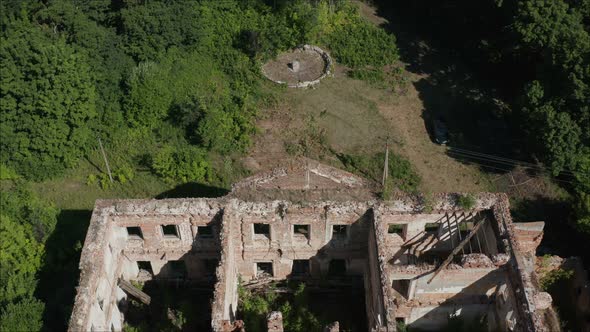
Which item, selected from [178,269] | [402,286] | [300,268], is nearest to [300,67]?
[300,268]

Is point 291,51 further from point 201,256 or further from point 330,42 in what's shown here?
point 201,256

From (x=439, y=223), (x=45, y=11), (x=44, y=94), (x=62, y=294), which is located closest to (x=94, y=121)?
(x=44, y=94)

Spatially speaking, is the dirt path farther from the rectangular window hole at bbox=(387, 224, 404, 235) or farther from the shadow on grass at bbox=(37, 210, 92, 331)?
the shadow on grass at bbox=(37, 210, 92, 331)

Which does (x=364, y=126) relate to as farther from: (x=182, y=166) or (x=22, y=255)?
(x=22, y=255)

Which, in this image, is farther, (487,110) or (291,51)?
(291,51)

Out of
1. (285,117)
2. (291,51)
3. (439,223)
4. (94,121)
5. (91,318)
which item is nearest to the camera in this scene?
(91,318)
